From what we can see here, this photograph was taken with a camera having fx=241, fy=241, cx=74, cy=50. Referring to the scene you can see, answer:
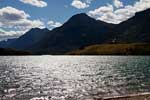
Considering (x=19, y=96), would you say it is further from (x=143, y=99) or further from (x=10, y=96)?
(x=143, y=99)

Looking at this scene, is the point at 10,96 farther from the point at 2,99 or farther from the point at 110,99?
the point at 110,99

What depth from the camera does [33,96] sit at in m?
54.9

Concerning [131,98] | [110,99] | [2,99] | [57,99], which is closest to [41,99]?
[57,99]

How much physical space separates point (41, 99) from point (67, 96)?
654 cm

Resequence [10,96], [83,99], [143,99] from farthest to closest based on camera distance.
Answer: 1. [10,96]
2. [83,99]
3. [143,99]

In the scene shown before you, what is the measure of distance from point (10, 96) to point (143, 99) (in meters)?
29.6

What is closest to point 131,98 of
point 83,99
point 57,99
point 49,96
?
point 83,99

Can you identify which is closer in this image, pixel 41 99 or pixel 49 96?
pixel 41 99

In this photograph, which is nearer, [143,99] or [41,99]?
[143,99]

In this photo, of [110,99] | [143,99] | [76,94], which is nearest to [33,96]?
[76,94]

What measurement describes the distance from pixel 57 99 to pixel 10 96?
11.2 m

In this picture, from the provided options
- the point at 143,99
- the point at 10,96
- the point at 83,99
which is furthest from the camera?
the point at 10,96

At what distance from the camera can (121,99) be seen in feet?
139

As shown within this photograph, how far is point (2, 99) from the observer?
50.5 m
